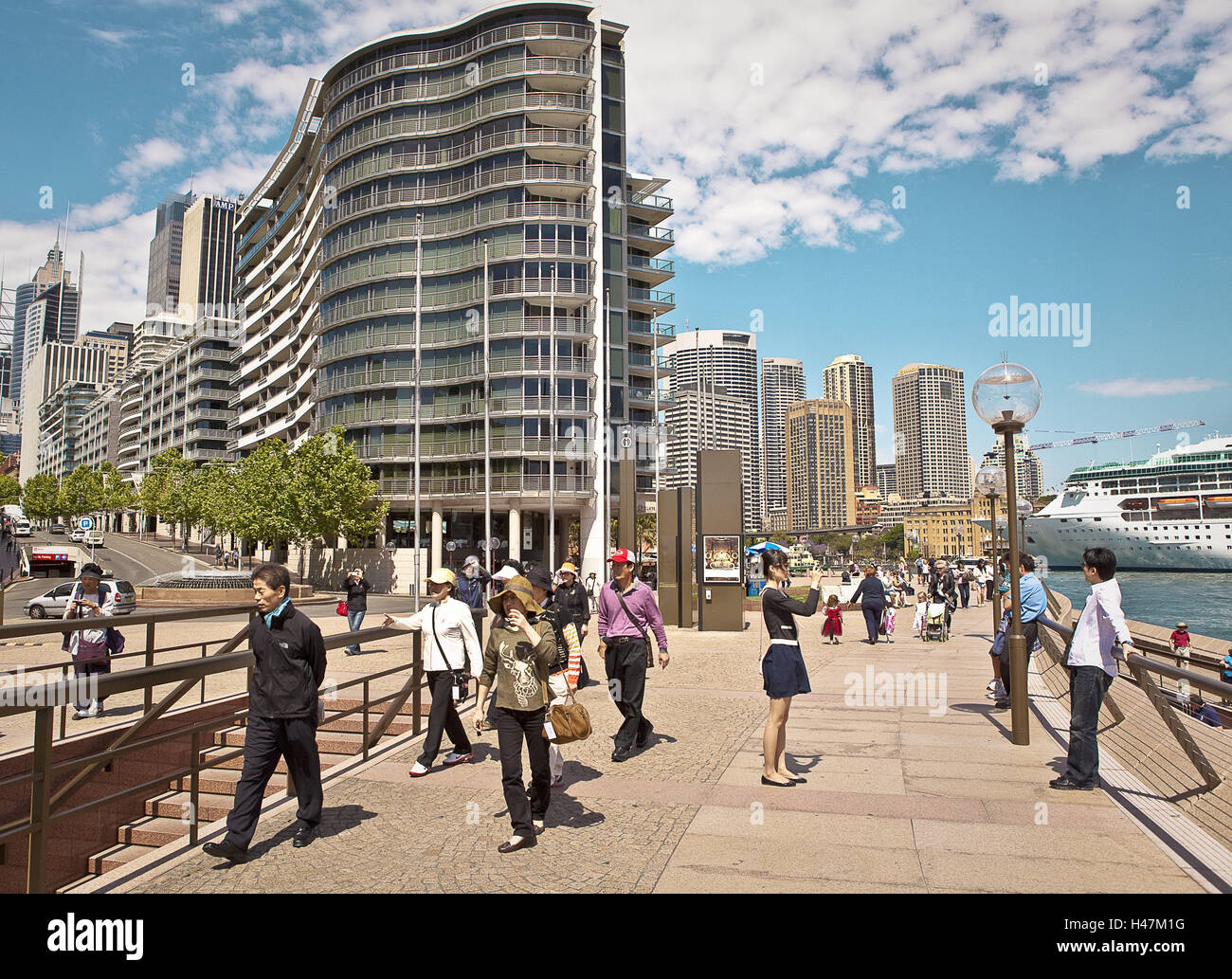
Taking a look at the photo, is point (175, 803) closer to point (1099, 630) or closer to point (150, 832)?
point (150, 832)

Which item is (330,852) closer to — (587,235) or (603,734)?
(603,734)

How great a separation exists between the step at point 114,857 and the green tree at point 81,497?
103 metres

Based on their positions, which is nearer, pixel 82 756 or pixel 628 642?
pixel 82 756

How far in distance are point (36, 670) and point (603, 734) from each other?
6.92 m

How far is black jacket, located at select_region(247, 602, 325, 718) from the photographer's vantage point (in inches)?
201

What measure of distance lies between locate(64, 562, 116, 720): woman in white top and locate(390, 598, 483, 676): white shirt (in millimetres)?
3656

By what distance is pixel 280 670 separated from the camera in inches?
202

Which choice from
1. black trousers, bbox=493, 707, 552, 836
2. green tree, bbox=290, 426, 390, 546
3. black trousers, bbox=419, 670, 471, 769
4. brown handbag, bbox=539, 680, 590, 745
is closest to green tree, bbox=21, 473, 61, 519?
green tree, bbox=290, 426, 390, 546

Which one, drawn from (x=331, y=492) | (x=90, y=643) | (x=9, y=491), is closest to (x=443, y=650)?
(x=90, y=643)

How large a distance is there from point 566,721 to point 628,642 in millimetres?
2207

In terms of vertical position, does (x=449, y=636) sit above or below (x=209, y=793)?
above

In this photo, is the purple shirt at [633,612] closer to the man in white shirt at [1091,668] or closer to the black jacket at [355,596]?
the man in white shirt at [1091,668]

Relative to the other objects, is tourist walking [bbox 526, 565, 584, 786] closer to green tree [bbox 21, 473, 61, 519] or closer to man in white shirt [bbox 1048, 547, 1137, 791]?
man in white shirt [bbox 1048, 547, 1137, 791]

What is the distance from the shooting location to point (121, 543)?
75250mm
